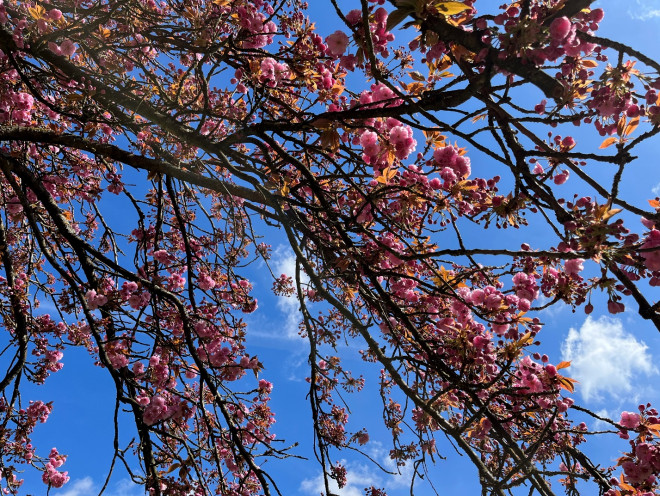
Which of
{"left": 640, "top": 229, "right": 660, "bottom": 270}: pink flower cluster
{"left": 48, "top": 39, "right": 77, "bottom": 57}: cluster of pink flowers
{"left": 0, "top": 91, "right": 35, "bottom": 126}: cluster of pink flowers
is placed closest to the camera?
{"left": 640, "top": 229, "right": 660, "bottom": 270}: pink flower cluster

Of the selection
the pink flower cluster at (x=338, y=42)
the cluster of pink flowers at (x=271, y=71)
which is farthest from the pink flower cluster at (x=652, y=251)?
the cluster of pink flowers at (x=271, y=71)

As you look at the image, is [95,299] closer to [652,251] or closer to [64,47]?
[64,47]

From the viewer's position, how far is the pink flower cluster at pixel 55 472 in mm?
5309

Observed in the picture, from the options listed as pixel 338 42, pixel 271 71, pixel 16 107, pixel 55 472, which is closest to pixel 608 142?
pixel 338 42

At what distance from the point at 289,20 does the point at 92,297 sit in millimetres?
2678

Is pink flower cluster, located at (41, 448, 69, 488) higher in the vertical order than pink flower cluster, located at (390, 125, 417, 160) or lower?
lower

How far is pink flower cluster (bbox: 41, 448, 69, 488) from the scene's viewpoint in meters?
5.31

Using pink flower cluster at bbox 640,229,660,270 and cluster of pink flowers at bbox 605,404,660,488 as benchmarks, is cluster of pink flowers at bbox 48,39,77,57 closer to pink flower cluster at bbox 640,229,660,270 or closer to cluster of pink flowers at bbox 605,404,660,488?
pink flower cluster at bbox 640,229,660,270

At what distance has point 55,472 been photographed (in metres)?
5.48

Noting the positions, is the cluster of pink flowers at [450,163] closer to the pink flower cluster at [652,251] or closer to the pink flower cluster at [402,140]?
the pink flower cluster at [402,140]

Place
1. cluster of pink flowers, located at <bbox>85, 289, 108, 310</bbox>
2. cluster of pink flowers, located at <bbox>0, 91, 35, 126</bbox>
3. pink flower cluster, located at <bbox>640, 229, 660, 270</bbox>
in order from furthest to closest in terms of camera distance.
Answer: cluster of pink flowers, located at <bbox>0, 91, 35, 126</bbox>
cluster of pink flowers, located at <bbox>85, 289, 108, 310</bbox>
pink flower cluster, located at <bbox>640, 229, 660, 270</bbox>

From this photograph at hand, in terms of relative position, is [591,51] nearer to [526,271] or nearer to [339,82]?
[526,271]

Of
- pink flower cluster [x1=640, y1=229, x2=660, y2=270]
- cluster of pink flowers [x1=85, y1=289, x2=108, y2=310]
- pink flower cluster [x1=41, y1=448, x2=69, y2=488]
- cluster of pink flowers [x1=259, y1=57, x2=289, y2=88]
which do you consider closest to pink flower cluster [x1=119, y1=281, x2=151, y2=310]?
cluster of pink flowers [x1=85, y1=289, x2=108, y2=310]

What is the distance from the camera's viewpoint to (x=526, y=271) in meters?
2.70
